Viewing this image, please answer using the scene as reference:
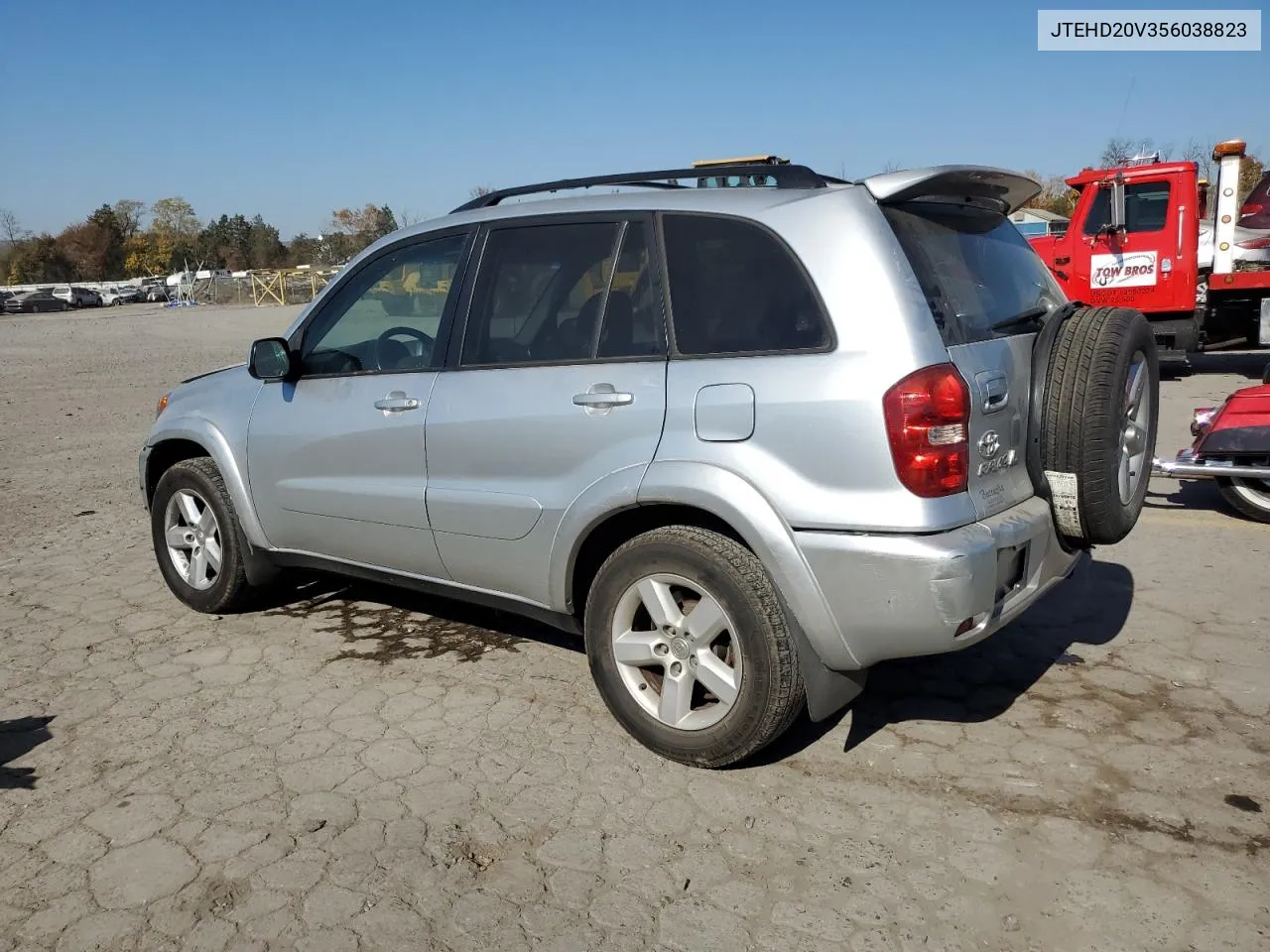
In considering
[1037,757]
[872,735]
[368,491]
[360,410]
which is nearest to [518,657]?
[368,491]

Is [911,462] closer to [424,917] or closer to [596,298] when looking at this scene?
[596,298]

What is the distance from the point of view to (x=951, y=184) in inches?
134

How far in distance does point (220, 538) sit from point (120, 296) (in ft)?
211

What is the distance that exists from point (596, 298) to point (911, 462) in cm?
129

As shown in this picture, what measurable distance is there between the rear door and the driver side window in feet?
5.84

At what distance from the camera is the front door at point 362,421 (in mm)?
4027

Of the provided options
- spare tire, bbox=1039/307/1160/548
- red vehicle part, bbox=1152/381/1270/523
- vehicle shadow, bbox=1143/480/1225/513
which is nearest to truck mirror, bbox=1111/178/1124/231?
vehicle shadow, bbox=1143/480/1225/513

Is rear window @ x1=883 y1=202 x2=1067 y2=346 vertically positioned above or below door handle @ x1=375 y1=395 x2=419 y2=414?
above

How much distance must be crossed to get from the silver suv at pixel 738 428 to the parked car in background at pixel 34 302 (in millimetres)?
54882

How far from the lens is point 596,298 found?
11.8 ft

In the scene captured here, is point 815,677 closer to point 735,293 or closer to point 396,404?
point 735,293

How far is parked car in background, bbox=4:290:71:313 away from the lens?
165 ft

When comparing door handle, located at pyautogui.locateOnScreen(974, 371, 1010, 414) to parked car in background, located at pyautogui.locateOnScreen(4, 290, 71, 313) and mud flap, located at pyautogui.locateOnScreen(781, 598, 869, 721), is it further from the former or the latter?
parked car in background, located at pyautogui.locateOnScreen(4, 290, 71, 313)

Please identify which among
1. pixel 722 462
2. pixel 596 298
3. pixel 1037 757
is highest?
pixel 596 298
